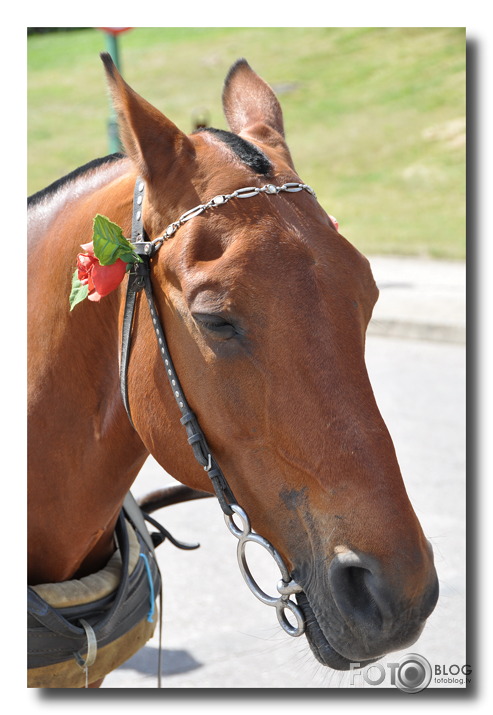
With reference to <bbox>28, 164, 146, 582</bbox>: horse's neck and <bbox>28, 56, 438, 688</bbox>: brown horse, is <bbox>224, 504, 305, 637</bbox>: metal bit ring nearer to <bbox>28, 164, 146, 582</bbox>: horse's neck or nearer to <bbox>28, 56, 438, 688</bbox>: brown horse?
<bbox>28, 56, 438, 688</bbox>: brown horse

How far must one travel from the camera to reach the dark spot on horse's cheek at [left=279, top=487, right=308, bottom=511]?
4.08 ft

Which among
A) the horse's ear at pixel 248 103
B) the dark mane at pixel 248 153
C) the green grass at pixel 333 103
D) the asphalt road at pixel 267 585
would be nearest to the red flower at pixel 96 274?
the dark mane at pixel 248 153

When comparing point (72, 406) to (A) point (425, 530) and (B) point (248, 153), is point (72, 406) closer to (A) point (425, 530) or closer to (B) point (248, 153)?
(B) point (248, 153)

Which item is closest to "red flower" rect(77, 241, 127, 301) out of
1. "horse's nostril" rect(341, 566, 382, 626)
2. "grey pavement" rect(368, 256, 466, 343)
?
"horse's nostril" rect(341, 566, 382, 626)

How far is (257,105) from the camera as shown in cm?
167

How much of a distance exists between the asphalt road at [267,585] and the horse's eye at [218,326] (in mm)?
849

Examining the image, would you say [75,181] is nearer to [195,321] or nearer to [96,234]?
[96,234]

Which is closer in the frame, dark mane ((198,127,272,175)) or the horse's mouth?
the horse's mouth

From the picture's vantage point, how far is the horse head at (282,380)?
1181mm

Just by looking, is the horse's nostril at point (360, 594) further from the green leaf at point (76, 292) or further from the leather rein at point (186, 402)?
the green leaf at point (76, 292)

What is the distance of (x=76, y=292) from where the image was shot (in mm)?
1475

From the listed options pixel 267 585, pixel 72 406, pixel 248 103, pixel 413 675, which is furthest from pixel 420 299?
pixel 72 406

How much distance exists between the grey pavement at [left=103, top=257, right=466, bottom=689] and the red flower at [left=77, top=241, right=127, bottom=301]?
700 mm
